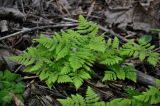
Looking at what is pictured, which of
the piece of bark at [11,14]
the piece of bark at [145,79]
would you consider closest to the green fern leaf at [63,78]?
the piece of bark at [145,79]

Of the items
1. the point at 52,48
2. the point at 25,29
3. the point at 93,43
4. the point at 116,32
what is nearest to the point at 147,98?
the point at 93,43

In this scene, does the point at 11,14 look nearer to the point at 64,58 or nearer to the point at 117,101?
the point at 64,58

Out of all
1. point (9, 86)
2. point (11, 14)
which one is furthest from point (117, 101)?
point (11, 14)

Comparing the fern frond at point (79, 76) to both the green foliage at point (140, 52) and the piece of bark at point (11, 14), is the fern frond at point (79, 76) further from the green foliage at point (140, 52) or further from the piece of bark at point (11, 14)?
the piece of bark at point (11, 14)

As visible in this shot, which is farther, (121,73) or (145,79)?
(145,79)

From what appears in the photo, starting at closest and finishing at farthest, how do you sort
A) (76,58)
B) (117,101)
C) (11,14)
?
(117,101) → (76,58) → (11,14)

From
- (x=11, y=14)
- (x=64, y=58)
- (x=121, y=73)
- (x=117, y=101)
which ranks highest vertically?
(x=11, y=14)

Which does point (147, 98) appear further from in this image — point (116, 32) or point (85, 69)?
point (116, 32)

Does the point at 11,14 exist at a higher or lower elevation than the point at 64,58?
higher
